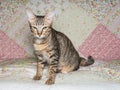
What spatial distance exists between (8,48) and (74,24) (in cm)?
63

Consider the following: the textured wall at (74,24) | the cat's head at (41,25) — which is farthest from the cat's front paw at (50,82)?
the textured wall at (74,24)

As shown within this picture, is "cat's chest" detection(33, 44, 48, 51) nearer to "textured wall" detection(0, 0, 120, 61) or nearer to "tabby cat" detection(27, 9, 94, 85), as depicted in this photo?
"tabby cat" detection(27, 9, 94, 85)

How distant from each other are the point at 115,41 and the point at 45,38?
800mm

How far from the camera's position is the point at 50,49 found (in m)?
1.74

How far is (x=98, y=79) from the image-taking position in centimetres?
172

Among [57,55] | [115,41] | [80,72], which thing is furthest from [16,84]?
[115,41]

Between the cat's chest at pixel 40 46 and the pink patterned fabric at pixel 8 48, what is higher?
the cat's chest at pixel 40 46

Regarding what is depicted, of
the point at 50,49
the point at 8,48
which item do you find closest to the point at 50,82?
the point at 50,49

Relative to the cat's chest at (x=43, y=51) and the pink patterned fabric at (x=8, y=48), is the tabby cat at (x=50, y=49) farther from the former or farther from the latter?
the pink patterned fabric at (x=8, y=48)

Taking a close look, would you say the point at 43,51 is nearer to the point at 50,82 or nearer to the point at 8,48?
the point at 50,82

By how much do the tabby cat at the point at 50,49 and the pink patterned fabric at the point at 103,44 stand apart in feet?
1.06

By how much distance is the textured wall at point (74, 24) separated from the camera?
2.27 meters

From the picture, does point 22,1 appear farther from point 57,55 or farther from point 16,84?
point 16,84

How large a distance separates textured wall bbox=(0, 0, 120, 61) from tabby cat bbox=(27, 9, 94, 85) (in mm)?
345
